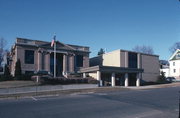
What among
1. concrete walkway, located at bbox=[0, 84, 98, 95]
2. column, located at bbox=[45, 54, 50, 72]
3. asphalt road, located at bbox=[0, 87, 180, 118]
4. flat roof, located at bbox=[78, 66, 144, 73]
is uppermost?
column, located at bbox=[45, 54, 50, 72]

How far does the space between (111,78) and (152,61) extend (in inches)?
695

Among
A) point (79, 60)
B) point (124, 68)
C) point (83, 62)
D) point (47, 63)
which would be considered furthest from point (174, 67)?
point (47, 63)

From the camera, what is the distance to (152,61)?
56.9 metres

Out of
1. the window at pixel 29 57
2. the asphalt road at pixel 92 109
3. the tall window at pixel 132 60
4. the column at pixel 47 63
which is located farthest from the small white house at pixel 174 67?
the asphalt road at pixel 92 109

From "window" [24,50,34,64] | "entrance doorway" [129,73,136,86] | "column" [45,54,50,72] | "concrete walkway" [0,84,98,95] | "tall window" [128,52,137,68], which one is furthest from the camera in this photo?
"tall window" [128,52,137,68]

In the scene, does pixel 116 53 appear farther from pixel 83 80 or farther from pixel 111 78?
pixel 83 80

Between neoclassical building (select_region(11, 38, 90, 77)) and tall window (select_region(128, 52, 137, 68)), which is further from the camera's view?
tall window (select_region(128, 52, 137, 68))

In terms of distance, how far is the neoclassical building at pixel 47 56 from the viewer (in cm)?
4528

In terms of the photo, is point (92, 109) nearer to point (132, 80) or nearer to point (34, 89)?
point (34, 89)

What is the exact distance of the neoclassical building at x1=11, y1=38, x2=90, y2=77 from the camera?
149ft

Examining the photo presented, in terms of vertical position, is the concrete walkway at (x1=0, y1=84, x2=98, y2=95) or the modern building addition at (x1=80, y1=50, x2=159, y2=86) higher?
the modern building addition at (x1=80, y1=50, x2=159, y2=86)

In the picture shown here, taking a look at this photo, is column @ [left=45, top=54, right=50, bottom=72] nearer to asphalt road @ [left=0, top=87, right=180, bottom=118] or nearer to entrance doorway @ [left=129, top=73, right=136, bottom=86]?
entrance doorway @ [left=129, top=73, right=136, bottom=86]

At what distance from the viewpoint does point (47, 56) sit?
159 ft

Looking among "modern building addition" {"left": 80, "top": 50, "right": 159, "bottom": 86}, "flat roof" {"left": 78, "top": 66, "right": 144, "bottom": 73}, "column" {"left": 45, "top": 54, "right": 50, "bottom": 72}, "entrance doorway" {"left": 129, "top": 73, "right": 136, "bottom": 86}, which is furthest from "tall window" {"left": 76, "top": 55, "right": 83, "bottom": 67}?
"entrance doorway" {"left": 129, "top": 73, "right": 136, "bottom": 86}
